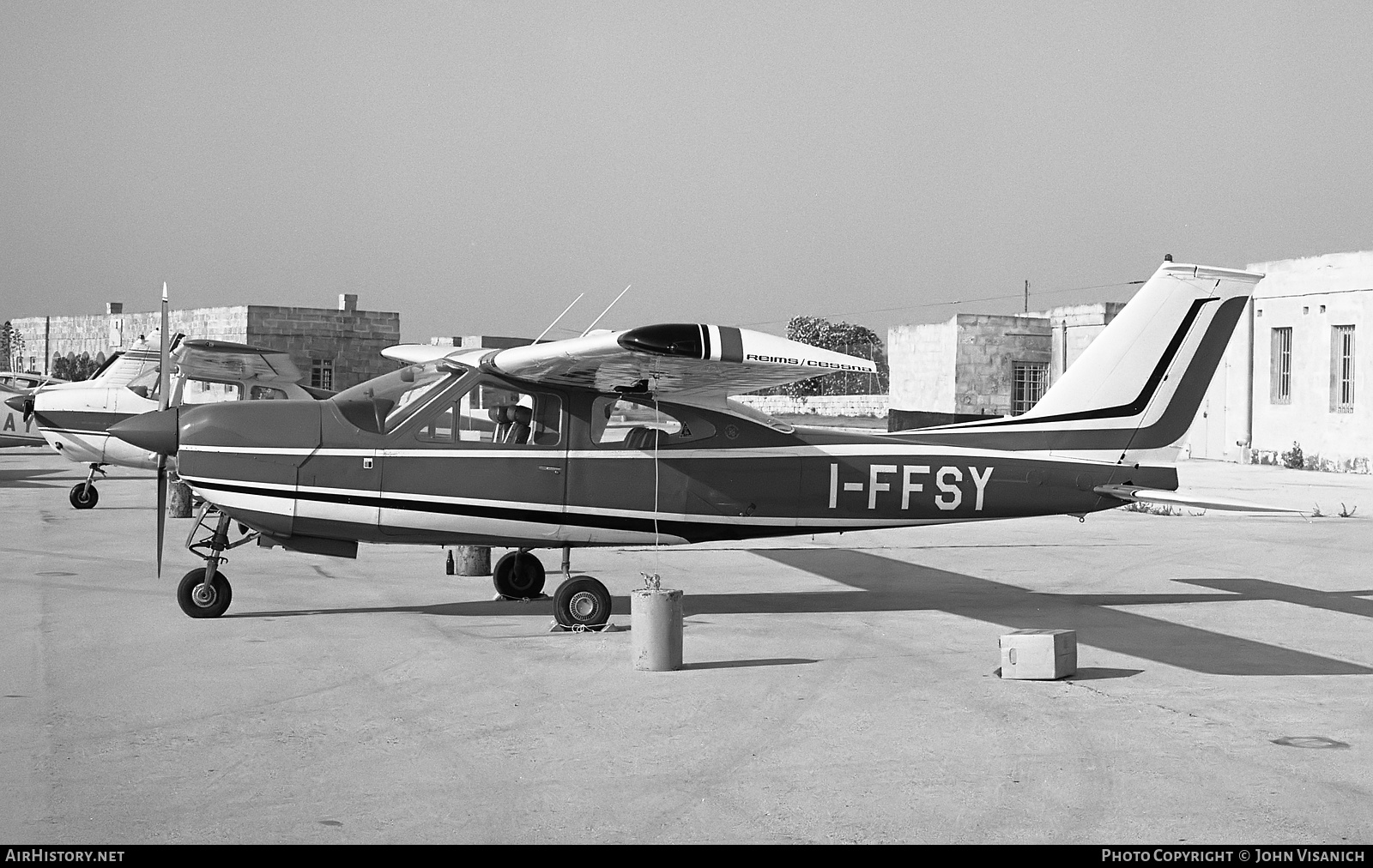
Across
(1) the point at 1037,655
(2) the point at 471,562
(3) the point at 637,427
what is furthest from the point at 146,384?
(1) the point at 1037,655

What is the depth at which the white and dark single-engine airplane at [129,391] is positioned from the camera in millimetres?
19703

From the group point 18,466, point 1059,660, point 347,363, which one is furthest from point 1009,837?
point 347,363

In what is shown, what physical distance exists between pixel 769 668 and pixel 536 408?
3210mm

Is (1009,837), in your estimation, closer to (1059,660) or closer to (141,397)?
(1059,660)

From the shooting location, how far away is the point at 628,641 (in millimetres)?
9484

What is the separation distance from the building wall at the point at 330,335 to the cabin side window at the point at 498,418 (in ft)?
132

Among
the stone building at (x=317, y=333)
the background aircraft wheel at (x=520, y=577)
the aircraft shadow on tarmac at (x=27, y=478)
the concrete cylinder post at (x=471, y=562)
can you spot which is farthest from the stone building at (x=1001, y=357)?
the background aircraft wheel at (x=520, y=577)

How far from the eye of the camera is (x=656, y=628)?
8328 mm

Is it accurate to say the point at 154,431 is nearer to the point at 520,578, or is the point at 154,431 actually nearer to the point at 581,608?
the point at 520,578

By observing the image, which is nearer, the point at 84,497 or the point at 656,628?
the point at 656,628

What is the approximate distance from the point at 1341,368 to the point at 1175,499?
89.1ft

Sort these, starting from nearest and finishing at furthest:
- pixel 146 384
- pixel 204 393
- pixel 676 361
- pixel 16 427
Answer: pixel 676 361, pixel 146 384, pixel 204 393, pixel 16 427

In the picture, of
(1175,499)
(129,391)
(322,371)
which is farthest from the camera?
(322,371)

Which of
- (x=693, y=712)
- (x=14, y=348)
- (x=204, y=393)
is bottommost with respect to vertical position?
(x=693, y=712)
